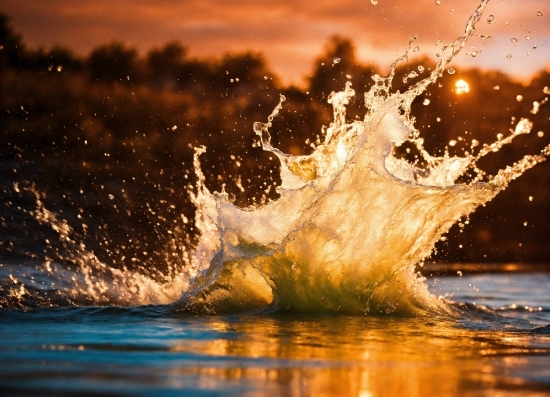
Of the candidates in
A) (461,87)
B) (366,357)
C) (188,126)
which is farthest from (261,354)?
(461,87)

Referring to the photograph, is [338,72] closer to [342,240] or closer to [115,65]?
[115,65]

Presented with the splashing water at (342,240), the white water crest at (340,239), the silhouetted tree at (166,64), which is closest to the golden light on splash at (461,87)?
the silhouetted tree at (166,64)

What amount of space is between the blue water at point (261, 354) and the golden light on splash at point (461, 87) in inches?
723

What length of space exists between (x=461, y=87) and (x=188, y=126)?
6852mm

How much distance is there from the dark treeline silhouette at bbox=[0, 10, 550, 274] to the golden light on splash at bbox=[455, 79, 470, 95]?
0.24m

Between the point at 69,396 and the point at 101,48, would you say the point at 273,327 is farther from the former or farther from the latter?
the point at 101,48

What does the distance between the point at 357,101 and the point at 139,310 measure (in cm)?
1707

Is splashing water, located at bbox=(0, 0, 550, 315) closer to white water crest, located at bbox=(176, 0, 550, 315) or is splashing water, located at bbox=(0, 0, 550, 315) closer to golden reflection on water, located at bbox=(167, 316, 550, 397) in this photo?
white water crest, located at bbox=(176, 0, 550, 315)

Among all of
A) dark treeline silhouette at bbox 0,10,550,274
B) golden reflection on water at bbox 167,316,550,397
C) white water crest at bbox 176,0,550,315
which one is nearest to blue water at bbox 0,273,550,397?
golden reflection on water at bbox 167,316,550,397

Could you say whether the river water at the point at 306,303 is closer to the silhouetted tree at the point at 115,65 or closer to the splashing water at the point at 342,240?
the splashing water at the point at 342,240

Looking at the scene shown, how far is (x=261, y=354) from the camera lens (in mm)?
6008

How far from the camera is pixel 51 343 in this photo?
6375mm

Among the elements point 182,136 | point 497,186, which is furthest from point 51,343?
point 182,136

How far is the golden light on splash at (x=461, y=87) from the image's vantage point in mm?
27266
